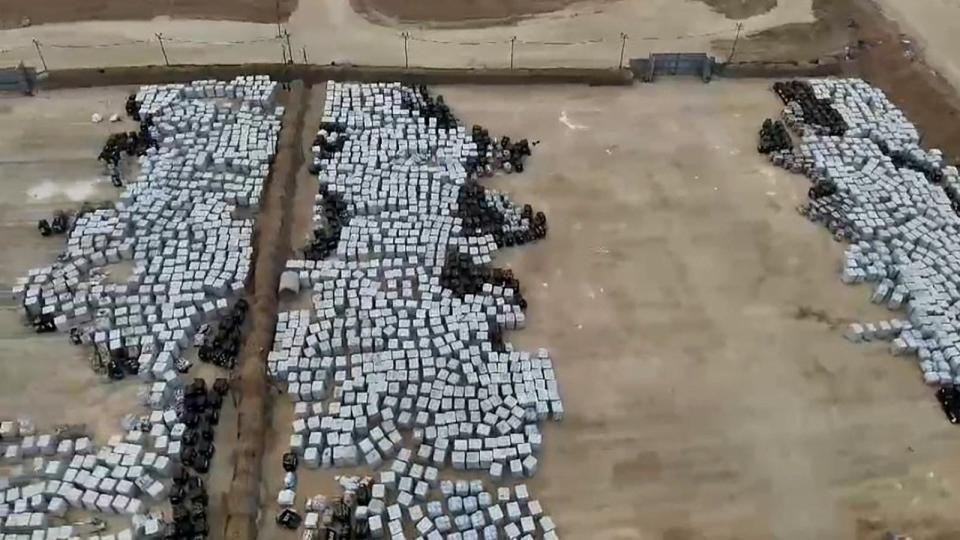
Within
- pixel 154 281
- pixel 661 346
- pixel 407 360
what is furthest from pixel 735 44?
pixel 154 281

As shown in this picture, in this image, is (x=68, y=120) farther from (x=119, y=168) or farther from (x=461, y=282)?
(x=461, y=282)

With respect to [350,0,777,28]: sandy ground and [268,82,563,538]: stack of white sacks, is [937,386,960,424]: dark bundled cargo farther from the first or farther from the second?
[350,0,777,28]: sandy ground

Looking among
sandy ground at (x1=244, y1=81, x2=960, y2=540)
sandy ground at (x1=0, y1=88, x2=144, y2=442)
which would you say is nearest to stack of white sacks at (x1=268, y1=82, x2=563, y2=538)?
sandy ground at (x1=244, y1=81, x2=960, y2=540)

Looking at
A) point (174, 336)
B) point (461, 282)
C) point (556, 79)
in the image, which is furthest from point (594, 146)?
point (174, 336)

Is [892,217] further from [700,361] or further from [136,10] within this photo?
[136,10]

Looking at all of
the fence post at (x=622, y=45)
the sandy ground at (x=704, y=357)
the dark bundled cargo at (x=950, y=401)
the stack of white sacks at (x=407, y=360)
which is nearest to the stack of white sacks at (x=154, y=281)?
the stack of white sacks at (x=407, y=360)

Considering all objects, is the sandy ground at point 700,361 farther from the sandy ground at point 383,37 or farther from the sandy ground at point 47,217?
the sandy ground at point 47,217
